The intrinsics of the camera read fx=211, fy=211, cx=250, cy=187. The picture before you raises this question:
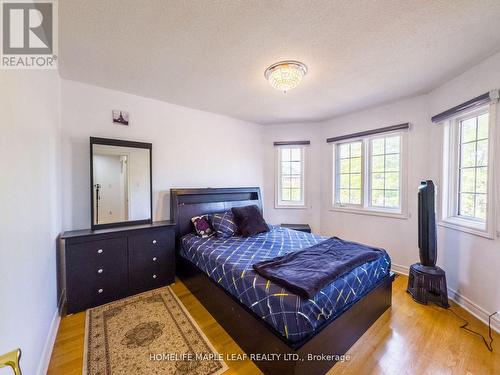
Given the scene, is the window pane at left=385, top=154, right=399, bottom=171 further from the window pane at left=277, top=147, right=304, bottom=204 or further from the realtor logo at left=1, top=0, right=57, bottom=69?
the realtor logo at left=1, top=0, right=57, bottom=69

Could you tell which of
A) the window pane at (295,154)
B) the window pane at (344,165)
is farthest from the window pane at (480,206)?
the window pane at (295,154)

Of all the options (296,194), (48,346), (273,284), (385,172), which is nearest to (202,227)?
(273,284)

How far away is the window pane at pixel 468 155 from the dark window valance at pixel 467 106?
0.39 m

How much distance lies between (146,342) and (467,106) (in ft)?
12.4

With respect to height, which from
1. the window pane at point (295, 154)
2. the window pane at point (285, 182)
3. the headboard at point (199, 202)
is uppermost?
the window pane at point (295, 154)

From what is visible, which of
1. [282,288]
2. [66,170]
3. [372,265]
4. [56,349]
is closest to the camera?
[282,288]

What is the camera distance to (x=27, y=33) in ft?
4.83

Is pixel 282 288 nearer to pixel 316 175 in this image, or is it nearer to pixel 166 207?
pixel 166 207

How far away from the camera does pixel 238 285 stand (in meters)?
1.74

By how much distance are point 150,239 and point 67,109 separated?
176 centimetres

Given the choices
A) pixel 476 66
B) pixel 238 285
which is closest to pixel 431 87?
pixel 476 66

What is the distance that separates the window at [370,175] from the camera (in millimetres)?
3193

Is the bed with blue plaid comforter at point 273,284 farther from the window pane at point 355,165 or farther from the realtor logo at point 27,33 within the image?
the realtor logo at point 27,33

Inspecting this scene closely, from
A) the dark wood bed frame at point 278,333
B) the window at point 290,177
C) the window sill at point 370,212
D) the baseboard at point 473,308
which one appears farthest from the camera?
the window at point 290,177
